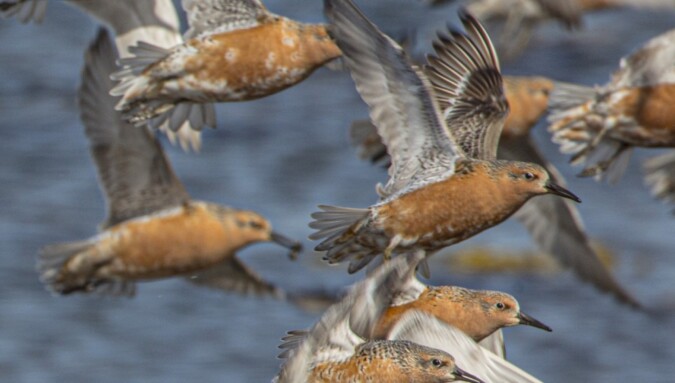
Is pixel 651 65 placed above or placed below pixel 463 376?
above

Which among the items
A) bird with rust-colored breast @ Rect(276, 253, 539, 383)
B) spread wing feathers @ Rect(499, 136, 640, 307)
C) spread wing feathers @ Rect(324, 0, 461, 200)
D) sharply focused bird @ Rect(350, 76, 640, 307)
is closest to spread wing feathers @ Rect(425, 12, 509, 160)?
spread wing feathers @ Rect(324, 0, 461, 200)

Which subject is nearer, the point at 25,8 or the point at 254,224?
the point at 25,8

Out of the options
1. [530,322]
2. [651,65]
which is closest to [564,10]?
[651,65]

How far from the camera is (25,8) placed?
7898 millimetres

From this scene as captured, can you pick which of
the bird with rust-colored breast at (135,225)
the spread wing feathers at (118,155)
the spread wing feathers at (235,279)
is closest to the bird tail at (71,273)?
the bird with rust-colored breast at (135,225)

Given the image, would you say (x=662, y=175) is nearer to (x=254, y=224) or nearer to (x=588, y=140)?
(x=588, y=140)

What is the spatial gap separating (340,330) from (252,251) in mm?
7432

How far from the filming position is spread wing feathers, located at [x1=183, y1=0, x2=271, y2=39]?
25.0 ft

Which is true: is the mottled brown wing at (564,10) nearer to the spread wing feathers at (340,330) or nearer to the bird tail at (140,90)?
the bird tail at (140,90)

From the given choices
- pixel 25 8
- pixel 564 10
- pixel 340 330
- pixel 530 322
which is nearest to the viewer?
pixel 340 330

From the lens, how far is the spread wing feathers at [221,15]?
25.0 feet

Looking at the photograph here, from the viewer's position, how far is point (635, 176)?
15922mm

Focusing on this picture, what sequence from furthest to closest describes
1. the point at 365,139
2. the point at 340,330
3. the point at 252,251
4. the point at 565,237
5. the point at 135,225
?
the point at 252,251, the point at 565,237, the point at 365,139, the point at 135,225, the point at 340,330

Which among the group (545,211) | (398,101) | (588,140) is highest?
(398,101)
